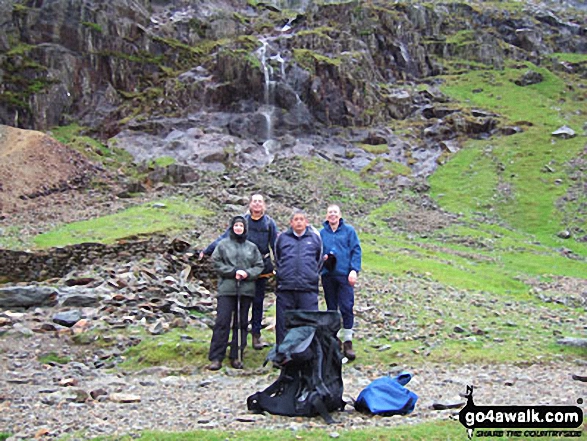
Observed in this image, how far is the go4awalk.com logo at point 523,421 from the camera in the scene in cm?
639

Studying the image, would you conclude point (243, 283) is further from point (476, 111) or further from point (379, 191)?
point (476, 111)

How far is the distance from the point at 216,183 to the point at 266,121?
2223 centimetres

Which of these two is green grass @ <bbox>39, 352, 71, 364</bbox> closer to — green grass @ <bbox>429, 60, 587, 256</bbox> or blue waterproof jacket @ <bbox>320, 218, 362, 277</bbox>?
blue waterproof jacket @ <bbox>320, 218, 362, 277</bbox>

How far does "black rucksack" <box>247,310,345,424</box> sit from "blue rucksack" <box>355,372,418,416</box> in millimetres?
366

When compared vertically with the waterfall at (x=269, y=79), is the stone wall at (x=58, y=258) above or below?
below

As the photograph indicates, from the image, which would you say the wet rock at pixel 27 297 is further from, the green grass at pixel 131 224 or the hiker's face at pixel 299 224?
the hiker's face at pixel 299 224

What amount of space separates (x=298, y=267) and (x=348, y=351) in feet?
8.23

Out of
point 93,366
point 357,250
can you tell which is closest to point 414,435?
point 357,250

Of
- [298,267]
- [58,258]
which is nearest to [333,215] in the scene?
[298,267]

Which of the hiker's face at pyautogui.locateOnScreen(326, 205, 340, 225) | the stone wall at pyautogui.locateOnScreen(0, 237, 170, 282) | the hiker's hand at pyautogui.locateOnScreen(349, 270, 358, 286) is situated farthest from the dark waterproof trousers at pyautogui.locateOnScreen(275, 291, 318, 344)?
the stone wall at pyautogui.locateOnScreen(0, 237, 170, 282)

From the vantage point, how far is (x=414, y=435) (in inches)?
259

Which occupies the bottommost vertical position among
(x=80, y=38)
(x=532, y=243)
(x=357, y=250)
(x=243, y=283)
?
(x=532, y=243)

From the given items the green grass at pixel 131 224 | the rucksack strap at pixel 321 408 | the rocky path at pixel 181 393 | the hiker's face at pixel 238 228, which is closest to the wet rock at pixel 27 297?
the rocky path at pixel 181 393

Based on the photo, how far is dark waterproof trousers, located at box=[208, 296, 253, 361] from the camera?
11180 millimetres
